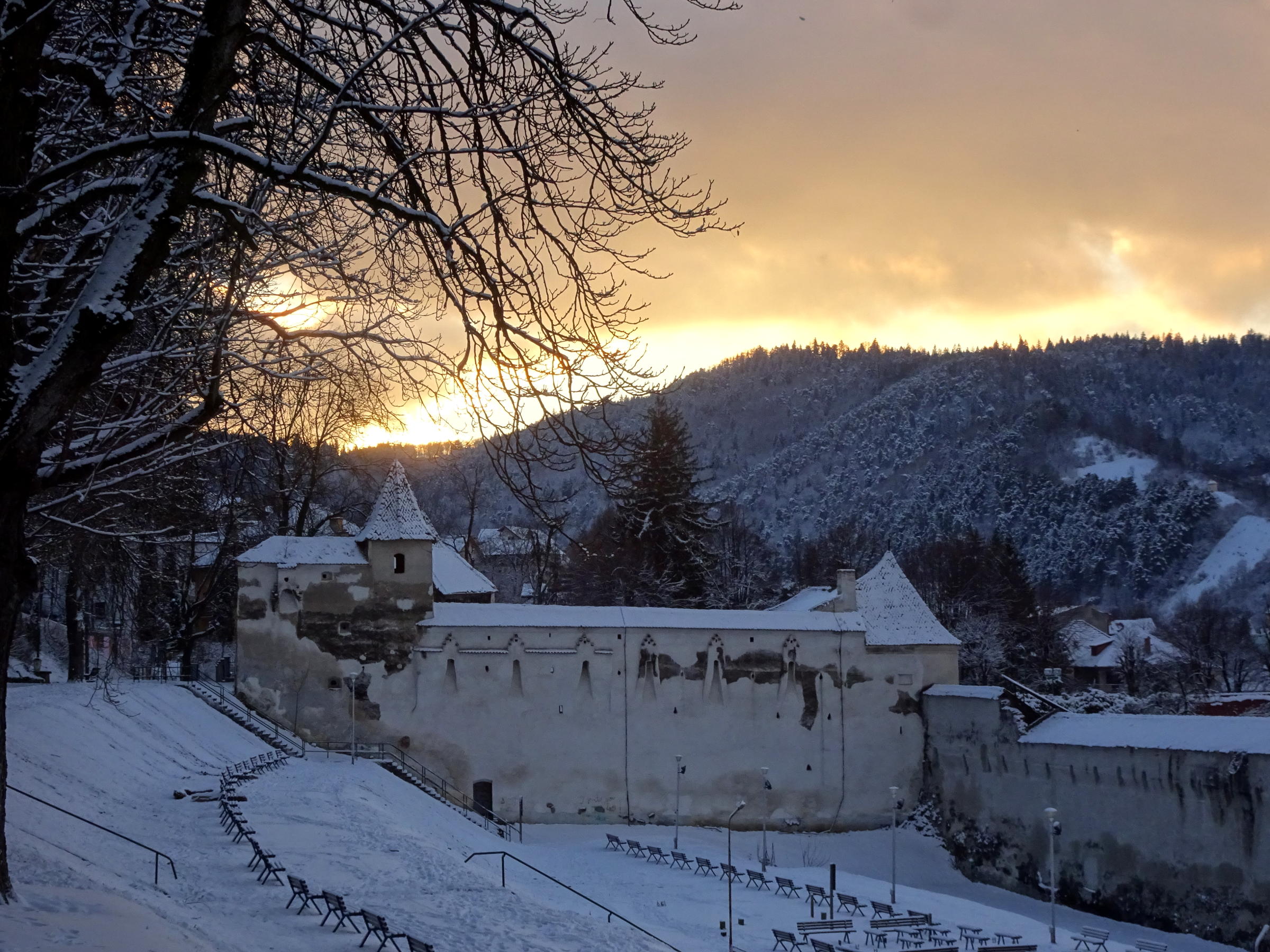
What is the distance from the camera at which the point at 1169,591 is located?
105375 millimetres

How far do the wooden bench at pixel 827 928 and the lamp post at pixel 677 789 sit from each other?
32.3 ft

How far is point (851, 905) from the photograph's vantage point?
2205 centimetres

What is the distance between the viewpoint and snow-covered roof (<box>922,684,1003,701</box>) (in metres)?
31.1

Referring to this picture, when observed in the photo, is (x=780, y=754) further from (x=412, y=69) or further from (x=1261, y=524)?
(x=1261, y=524)

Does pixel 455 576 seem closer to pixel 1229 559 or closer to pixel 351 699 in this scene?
pixel 351 699

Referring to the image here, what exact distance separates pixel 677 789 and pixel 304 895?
61.8 feet

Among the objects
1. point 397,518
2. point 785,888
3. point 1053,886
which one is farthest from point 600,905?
point 397,518

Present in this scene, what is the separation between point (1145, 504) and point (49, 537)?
112168 millimetres

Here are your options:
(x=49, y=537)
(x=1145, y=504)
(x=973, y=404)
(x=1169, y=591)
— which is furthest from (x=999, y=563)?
(x=973, y=404)

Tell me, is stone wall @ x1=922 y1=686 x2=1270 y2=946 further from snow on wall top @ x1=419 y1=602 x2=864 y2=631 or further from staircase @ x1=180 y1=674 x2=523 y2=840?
staircase @ x1=180 y1=674 x2=523 y2=840

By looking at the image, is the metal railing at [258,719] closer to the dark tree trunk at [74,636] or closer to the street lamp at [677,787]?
the dark tree trunk at [74,636]

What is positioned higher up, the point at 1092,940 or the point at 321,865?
the point at 321,865

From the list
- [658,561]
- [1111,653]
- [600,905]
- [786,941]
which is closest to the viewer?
[786,941]

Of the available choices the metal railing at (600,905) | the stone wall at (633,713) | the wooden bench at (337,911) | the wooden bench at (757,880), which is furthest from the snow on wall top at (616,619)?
the wooden bench at (337,911)
